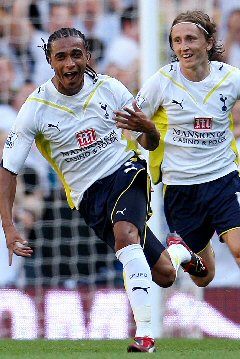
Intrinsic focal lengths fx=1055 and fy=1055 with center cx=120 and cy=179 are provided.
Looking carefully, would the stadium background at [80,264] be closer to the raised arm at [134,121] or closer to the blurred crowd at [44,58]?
the blurred crowd at [44,58]

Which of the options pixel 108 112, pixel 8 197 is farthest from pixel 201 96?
pixel 8 197

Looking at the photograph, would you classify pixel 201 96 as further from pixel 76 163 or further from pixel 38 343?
pixel 38 343

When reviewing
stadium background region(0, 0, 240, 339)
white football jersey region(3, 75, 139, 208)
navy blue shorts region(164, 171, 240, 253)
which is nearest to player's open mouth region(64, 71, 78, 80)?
white football jersey region(3, 75, 139, 208)

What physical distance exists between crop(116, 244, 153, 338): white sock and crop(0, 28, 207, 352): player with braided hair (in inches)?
4.0

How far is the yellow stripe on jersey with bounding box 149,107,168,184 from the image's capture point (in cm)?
800

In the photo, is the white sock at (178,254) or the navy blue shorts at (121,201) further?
the white sock at (178,254)

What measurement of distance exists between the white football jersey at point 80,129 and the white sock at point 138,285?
71 cm

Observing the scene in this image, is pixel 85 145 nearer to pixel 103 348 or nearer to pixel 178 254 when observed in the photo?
pixel 178 254

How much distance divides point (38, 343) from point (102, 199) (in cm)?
161

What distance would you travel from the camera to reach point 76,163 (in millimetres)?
7289

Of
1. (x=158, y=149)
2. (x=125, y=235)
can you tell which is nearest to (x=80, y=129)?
(x=125, y=235)

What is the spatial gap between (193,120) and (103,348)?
181cm

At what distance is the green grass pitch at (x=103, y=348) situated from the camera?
21.1 ft


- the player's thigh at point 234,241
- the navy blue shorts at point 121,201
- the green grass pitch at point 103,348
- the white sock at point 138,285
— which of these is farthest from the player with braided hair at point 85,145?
the green grass pitch at point 103,348
